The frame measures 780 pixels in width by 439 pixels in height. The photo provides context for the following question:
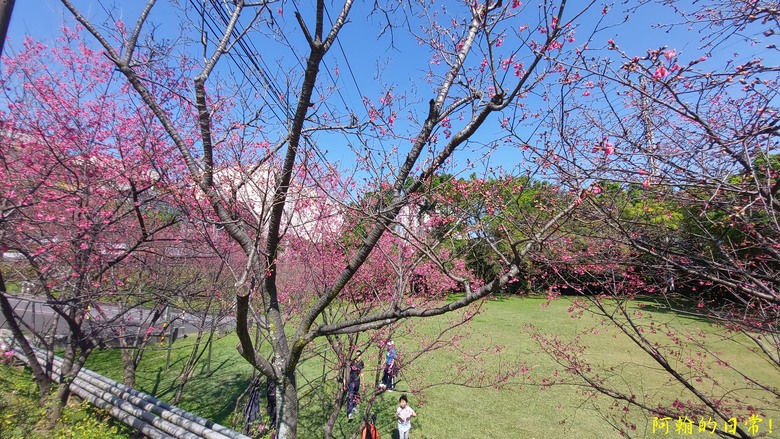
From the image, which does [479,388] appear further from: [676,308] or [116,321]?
[116,321]

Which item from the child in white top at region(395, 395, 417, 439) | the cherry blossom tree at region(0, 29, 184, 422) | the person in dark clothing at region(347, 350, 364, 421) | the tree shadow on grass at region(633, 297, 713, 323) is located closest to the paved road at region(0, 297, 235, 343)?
the cherry blossom tree at region(0, 29, 184, 422)

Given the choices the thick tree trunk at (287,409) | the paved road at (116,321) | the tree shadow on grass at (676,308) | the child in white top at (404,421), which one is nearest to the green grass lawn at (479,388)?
the tree shadow on grass at (676,308)

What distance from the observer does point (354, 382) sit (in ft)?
19.2

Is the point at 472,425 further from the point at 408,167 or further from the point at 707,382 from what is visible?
the point at 707,382

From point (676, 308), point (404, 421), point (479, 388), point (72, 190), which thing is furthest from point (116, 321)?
point (676, 308)

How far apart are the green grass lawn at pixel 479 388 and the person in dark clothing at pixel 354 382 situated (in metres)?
0.33

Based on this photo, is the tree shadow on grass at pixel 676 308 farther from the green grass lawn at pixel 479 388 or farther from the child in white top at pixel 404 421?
the child in white top at pixel 404 421

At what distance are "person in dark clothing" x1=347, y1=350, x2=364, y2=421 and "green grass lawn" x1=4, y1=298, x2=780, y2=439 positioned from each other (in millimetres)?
333

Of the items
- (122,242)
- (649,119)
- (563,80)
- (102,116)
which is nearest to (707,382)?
(649,119)

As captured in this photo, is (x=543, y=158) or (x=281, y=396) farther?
(x=281, y=396)

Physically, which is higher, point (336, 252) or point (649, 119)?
point (649, 119)

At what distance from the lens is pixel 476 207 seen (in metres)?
3.01

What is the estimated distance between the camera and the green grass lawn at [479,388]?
655 centimetres

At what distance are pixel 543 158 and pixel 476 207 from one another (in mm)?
699
